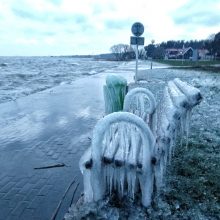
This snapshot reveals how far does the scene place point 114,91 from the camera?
260 inches

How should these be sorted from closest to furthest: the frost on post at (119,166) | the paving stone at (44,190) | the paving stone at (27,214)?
the frost on post at (119,166) → the paving stone at (27,214) → the paving stone at (44,190)

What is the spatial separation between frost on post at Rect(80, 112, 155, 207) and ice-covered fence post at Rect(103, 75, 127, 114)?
9.60 ft

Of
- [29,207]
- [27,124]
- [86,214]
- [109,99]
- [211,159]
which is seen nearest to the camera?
[86,214]

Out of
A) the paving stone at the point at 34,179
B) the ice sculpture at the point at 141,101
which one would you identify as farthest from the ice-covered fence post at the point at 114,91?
the paving stone at the point at 34,179

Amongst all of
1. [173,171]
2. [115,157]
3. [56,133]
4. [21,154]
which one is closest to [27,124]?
[56,133]

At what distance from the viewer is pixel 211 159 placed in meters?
5.35

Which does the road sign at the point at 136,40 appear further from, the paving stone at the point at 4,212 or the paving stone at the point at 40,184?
the paving stone at the point at 4,212

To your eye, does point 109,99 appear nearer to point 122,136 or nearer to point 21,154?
point 21,154

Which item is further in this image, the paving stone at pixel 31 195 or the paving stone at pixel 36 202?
the paving stone at pixel 31 195

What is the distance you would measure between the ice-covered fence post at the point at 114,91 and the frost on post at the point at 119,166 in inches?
115

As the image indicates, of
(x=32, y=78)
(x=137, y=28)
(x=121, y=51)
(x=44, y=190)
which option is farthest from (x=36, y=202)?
(x=121, y=51)

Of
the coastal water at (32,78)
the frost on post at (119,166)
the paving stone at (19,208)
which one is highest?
the frost on post at (119,166)

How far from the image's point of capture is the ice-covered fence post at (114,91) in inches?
A: 259

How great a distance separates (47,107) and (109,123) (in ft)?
30.1
